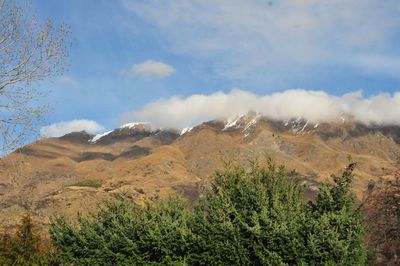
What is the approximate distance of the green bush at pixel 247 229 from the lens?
895 inches

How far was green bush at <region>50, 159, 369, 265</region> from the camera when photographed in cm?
2273

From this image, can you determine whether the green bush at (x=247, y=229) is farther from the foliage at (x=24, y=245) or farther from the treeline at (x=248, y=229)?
the foliage at (x=24, y=245)

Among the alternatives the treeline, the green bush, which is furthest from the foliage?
the green bush

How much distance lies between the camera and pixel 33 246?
135ft

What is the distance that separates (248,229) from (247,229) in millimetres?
289

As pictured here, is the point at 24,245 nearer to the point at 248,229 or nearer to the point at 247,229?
the point at 247,229

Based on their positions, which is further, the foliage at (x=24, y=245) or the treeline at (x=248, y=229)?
the foliage at (x=24, y=245)

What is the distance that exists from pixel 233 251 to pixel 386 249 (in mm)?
11825

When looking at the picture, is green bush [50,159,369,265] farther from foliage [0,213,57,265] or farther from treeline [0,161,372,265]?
foliage [0,213,57,265]

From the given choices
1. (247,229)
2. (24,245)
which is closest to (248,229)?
(247,229)

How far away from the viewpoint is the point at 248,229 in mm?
23391

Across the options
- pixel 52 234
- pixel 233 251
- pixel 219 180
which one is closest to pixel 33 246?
pixel 52 234

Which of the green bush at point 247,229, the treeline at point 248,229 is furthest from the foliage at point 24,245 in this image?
the green bush at point 247,229

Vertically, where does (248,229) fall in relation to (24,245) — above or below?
above
